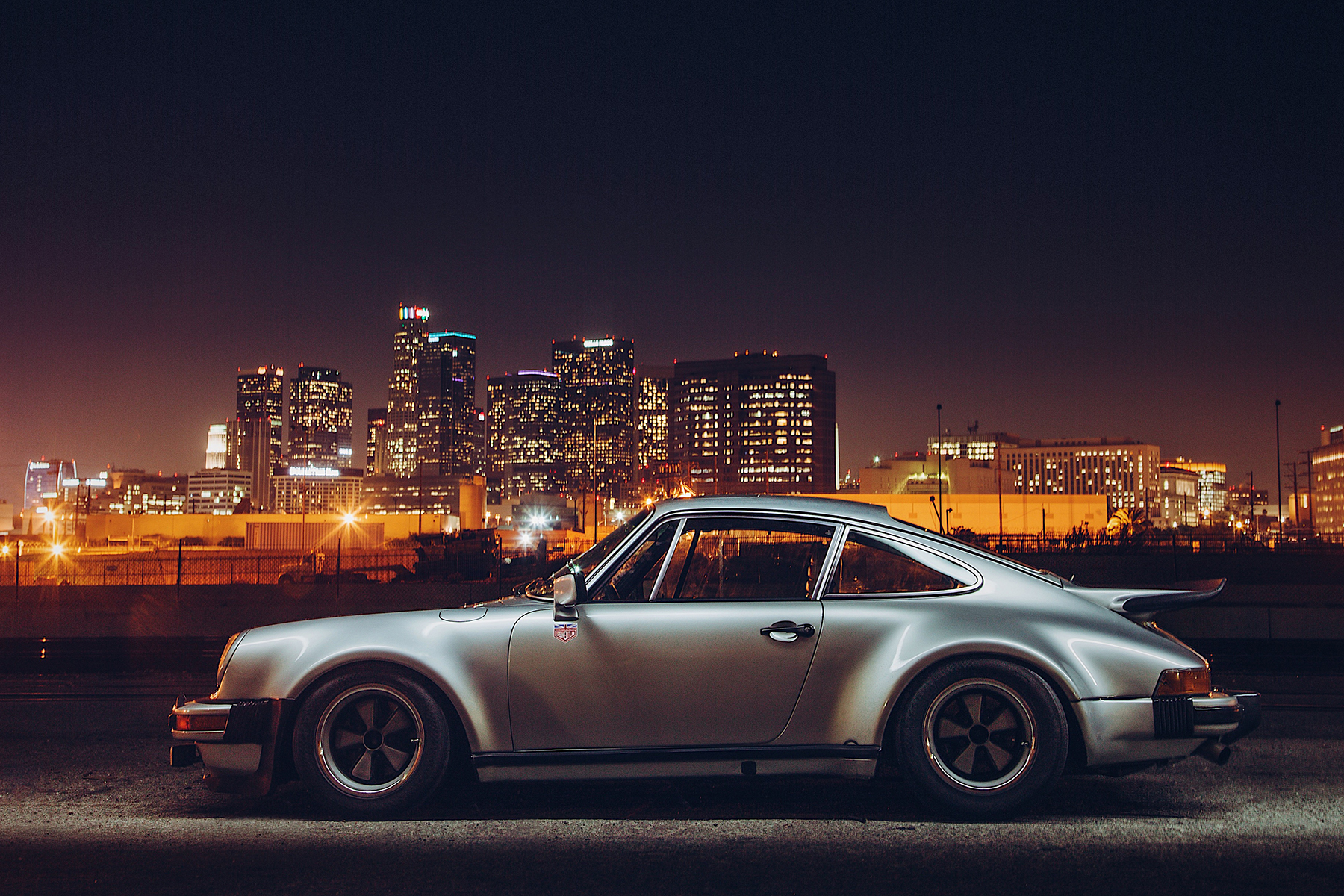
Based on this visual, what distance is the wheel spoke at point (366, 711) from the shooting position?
15.5 feet

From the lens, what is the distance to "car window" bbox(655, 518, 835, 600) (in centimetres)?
485

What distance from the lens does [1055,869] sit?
3934 mm

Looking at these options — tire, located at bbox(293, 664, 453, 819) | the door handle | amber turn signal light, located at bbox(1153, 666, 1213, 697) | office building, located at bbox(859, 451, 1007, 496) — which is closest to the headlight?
tire, located at bbox(293, 664, 453, 819)

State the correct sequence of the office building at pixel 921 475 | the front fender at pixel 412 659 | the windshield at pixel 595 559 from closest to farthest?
the front fender at pixel 412 659
the windshield at pixel 595 559
the office building at pixel 921 475

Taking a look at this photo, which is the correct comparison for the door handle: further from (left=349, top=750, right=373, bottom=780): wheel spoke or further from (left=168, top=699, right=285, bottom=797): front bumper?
(left=168, top=699, right=285, bottom=797): front bumper

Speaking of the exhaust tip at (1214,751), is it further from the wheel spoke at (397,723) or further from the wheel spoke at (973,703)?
the wheel spoke at (397,723)

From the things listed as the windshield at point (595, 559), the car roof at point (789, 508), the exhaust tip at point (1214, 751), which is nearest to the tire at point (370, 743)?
the windshield at point (595, 559)

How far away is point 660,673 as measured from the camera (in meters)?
4.64

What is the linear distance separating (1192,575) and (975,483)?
90029 millimetres

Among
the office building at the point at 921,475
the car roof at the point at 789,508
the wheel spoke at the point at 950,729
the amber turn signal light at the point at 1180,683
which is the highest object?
the office building at the point at 921,475

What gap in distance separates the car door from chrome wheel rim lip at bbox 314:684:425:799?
0.49 meters

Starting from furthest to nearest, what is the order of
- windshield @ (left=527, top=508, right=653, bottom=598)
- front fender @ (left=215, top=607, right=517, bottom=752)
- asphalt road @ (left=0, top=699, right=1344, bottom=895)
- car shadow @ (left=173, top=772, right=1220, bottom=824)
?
windshield @ (left=527, top=508, right=653, bottom=598)
car shadow @ (left=173, top=772, right=1220, bottom=824)
front fender @ (left=215, top=607, right=517, bottom=752)
asphalt road @ (left=0, top=699, right=1344, bottom=895)

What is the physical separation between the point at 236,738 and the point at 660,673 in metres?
2.00

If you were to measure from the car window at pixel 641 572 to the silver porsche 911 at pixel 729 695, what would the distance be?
2 cm
